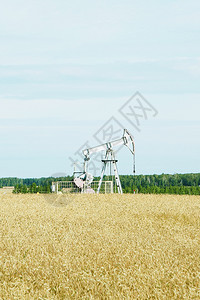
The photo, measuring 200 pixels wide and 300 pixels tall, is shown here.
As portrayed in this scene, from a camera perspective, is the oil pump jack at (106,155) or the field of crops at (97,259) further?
the oil pump jack at (106,155)

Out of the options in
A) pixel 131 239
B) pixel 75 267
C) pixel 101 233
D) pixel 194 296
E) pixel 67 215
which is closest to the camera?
pixel 194 296

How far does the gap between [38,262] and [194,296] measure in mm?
2936

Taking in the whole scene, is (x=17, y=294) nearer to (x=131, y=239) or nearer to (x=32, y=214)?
(x=131, y=239)

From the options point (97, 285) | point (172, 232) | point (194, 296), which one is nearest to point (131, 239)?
point (172, 232)

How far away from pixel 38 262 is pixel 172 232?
4.65m

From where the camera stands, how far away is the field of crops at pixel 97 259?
5.51 metres

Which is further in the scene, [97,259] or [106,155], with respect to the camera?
[106,155]

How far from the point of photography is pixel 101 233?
10062 mm

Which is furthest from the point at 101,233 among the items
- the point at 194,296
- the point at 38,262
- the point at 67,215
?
the point at 194,296

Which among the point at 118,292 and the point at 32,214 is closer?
the point at 118,292

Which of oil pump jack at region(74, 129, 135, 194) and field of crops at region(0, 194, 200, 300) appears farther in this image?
oil pump jack at region(74, 129, 135, 194)

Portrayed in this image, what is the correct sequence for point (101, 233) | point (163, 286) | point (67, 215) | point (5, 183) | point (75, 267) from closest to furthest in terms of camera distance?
point (163, 286)
point (75, 267)
point (101, 233)
point (67, 215)
point (5, 183)

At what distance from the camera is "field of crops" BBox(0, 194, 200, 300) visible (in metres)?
5.51

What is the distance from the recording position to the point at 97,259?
23.5 ft
